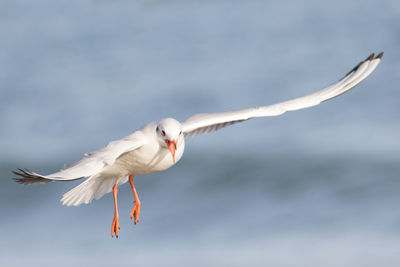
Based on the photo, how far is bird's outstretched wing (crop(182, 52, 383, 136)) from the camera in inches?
594

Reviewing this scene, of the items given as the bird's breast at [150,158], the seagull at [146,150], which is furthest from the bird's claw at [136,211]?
the bird's breast at [150,158]

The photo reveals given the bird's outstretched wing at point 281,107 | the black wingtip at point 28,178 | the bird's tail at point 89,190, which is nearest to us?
the black wingtip at point 28,178

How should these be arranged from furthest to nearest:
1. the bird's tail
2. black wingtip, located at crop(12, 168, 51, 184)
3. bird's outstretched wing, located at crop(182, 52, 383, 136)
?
the bird's tail
bird's outstretched wing, located at crop(182, 52, 383, 136)
black wingtip, located at crop(12, 168, 51, 184)

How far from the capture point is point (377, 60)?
16.8m

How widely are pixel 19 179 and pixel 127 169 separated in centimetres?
248

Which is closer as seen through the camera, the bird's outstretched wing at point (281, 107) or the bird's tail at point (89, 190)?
the bird's outstretched wing at point (281, 107)

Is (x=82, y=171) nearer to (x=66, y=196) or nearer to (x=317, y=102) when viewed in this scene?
(x=66, y=196)

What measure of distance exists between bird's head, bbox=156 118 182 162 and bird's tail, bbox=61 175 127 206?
2122 mm

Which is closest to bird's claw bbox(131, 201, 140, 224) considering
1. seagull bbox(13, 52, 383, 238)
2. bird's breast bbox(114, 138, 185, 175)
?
seagull bbox(13, 52, 383, 238)

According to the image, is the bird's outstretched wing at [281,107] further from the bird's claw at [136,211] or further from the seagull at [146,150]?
the bird's claw at [136,211]

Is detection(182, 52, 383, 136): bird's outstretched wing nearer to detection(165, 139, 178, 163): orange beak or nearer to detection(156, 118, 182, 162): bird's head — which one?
detection(156, 118, 182, 162): bird's head

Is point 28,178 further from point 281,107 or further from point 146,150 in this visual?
point 281,107

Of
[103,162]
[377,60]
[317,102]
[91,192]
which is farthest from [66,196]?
[377,60]

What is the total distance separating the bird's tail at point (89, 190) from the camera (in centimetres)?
1529
